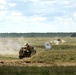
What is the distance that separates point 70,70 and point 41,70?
2.49m

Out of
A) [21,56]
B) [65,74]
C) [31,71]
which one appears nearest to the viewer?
[65,74]

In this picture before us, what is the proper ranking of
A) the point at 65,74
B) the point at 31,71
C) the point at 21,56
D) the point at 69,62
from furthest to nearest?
the point at 21,56
the point at 69,62
the point at 31,71
the point at 65,74

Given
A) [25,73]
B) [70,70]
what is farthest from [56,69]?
[25,73]

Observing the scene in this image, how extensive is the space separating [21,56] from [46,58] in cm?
1240

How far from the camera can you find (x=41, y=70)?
3241 centimetres

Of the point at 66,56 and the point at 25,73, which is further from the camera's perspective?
the point at 66,56

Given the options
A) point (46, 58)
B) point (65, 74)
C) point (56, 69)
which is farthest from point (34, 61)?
point (65, 74)

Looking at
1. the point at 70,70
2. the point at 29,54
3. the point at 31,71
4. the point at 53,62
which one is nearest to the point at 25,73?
the point at 31,71

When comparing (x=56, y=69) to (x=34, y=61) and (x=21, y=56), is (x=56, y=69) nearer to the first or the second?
(x=34, y=61)

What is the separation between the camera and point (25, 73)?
30688mm

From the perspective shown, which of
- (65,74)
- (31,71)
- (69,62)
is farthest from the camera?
(69,62)

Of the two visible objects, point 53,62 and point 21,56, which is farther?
point 21,56

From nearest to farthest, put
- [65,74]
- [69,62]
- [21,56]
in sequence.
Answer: [65,74] < [69,62] < [21,56]

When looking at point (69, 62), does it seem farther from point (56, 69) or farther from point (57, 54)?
point (56, 69)
